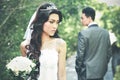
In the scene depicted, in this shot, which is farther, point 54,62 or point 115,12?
point 54,62

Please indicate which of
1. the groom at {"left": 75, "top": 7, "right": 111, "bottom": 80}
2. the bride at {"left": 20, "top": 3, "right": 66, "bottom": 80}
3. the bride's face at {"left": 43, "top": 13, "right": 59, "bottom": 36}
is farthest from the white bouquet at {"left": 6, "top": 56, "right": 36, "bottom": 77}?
the groom at {"left": 75, "top": 7, "right": 111, "bottom": 80}

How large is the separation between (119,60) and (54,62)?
8.72ft

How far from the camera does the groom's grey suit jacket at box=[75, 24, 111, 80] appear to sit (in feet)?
26.0

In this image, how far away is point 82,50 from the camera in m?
7.88

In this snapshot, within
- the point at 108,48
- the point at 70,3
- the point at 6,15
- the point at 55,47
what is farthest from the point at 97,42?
the point at 70,3

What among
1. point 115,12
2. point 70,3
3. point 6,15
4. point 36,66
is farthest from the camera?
point 70,3

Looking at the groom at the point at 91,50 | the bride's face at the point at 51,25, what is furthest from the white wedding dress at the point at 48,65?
the groom at the point at 91,50

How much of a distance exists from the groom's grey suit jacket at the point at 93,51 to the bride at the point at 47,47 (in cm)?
222

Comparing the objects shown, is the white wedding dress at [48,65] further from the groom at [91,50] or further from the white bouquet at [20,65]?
the groom at [91,50]

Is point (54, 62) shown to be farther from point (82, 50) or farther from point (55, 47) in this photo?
point (82, 50)

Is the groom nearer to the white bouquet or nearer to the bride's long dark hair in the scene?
the bride's long dark hair

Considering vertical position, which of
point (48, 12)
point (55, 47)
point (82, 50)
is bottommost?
point (82, 50)

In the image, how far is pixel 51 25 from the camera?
5484mm

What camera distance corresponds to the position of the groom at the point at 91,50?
7.95m
